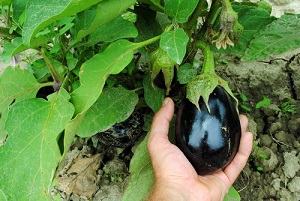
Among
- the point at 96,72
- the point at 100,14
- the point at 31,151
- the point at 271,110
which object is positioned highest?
the point at 100,14

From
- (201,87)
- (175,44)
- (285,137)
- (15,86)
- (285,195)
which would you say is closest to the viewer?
(175,44)

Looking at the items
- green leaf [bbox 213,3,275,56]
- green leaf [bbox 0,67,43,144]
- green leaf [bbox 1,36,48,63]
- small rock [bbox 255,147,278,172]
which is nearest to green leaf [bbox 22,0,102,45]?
green leaf [bbox 1,36,48,63]

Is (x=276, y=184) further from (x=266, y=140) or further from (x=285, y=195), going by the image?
(x=266, y=140)

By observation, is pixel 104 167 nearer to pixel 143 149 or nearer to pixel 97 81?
pixel 143 149

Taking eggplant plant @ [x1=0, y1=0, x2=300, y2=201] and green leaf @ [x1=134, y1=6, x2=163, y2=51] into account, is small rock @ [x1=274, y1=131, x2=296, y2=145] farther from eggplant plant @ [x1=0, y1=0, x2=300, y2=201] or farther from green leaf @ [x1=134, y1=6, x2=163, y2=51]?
green leaf @ [x1=134, y1=6, x2=163, y2=51]

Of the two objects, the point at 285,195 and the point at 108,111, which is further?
the point at 285,195

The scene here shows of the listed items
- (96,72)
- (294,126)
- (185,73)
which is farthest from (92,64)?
(294,126)

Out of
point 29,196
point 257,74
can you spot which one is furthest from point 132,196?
point 257,74
